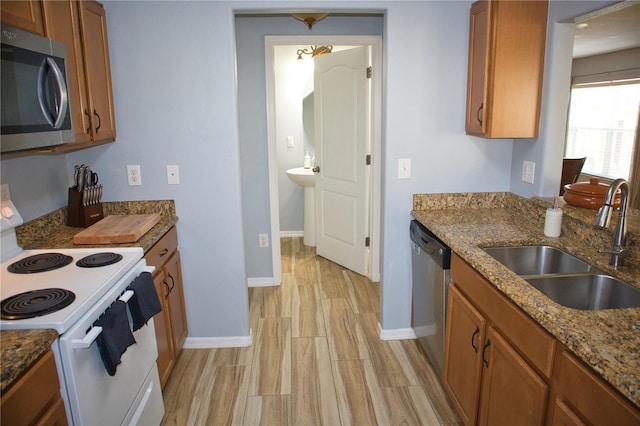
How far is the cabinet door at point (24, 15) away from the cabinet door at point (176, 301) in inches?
50.9

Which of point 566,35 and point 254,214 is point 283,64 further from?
point 566,35

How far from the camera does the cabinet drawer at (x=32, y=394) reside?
1.11 m

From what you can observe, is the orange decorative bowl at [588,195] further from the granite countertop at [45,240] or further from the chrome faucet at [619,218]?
the granite countertop at [45,240]

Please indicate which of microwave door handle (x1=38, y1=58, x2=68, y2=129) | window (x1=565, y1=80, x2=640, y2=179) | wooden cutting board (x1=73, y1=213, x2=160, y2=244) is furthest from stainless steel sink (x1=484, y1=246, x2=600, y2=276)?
microwave door handle (x1=38, y1=58, x2=68, y2=129)

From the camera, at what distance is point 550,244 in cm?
207

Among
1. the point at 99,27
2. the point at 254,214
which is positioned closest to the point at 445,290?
the point at 254,214

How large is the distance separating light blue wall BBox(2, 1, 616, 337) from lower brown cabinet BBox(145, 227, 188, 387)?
123 millimetres

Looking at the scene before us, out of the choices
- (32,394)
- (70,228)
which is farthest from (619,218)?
(70,228)

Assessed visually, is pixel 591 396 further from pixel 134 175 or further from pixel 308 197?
pixel 308 197

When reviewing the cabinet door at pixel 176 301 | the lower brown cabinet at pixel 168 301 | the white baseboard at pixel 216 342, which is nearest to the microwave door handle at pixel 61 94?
the lower brown cabinet at pixel 168 301

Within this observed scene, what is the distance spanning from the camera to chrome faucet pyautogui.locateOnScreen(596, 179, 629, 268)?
1.62 meters

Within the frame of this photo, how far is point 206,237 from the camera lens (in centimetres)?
278

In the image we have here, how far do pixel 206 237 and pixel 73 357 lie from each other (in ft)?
4.69

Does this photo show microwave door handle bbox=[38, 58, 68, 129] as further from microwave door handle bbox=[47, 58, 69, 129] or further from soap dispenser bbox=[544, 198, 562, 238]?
soap dispenser bbox=[544, 198, 562, 238]
